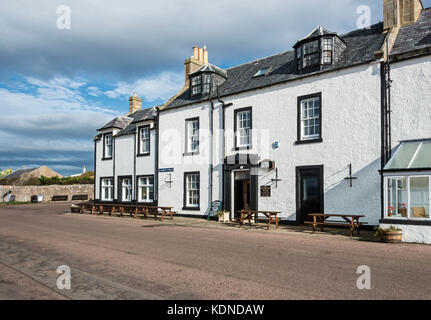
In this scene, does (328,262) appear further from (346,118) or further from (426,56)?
(426,56)

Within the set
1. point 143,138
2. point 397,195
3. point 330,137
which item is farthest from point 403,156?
point 143,138

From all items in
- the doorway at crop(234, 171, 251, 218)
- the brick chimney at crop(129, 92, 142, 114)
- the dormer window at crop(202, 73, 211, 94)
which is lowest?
the doorway at crop(234, 171, 251, 218)

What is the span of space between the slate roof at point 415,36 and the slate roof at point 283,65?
2.46 feet

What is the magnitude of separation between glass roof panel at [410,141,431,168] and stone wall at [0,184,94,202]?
4018 cm

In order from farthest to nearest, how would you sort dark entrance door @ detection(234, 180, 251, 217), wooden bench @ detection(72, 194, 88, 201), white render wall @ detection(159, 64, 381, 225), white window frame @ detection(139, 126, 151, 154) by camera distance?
1. wooden bench @ detection(72, 194, 88, 201)
2. white window frame @ detection(139, 126, 151, 154)
3. dark entrance door @ detection(234, 180, 251, 217)
4. white render wall @ detection(159, 64, 381, 225)

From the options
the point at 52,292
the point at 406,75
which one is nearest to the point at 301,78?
the point at 406,75

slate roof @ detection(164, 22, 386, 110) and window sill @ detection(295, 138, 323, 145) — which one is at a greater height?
slate roof @ detection(164, 22, 386, 110)

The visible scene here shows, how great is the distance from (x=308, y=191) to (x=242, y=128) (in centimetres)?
524

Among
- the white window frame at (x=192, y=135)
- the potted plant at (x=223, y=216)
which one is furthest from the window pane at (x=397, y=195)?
the white window frame at (x=192, y=135)

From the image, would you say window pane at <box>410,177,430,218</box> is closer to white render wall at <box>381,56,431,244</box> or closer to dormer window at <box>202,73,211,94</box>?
white render wall at <box>381,56,431,244</box>

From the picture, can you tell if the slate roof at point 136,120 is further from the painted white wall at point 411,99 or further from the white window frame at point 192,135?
the painted white wall at point 411,99

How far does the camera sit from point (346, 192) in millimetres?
15414

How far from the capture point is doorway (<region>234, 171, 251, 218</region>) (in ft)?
64.3

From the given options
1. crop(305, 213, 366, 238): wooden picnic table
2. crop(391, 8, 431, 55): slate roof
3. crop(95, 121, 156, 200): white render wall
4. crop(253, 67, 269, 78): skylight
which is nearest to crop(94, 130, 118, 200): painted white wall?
crop(95, 121, 156, 200): white render wall
